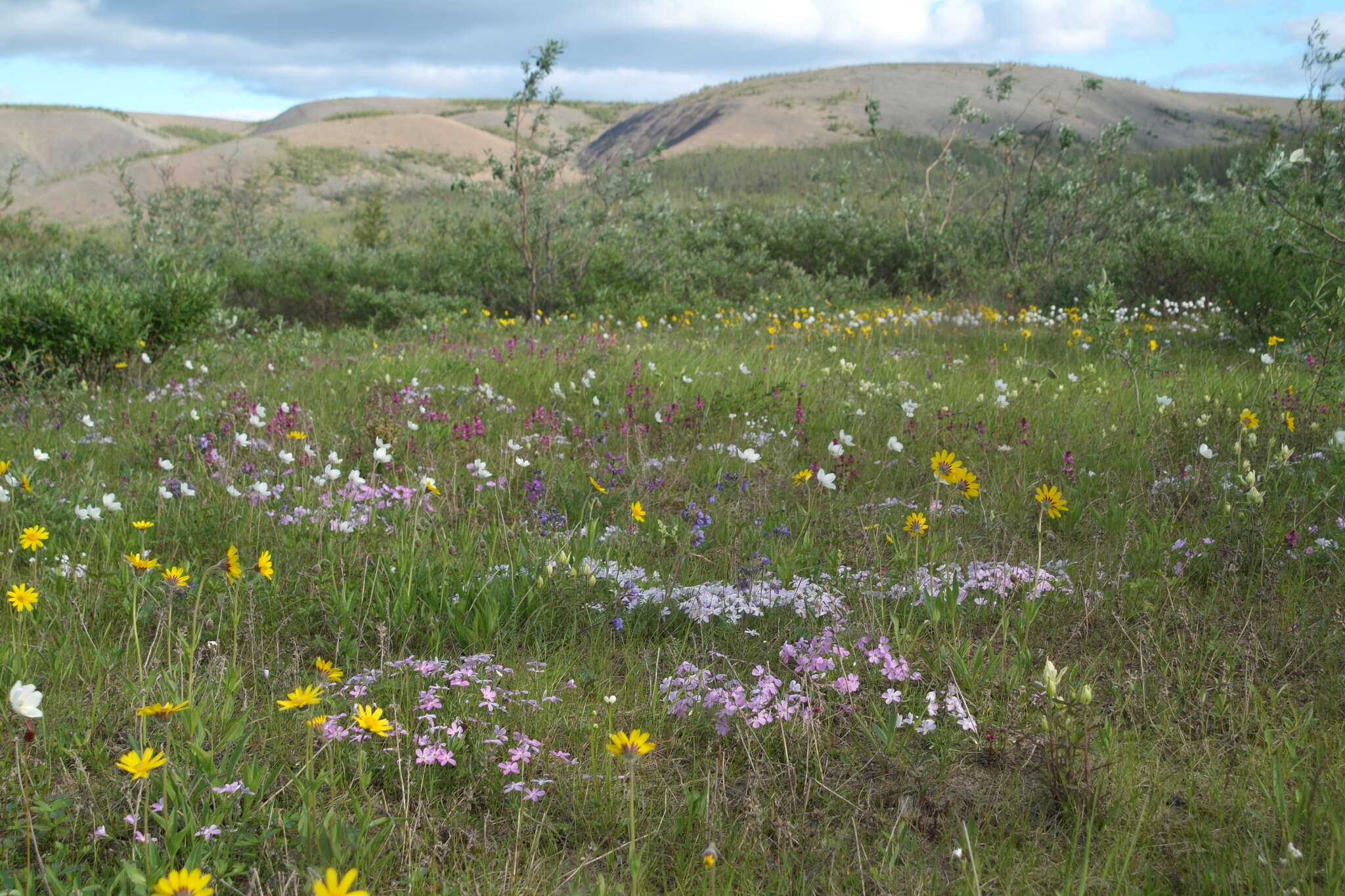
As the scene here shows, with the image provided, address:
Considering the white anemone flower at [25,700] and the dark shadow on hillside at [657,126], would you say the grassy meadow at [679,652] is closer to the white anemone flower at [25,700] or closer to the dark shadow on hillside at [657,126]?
the white anemone flower at [25,700]

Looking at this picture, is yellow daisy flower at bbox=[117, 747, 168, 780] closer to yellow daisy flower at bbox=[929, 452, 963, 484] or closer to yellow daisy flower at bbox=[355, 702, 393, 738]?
yellow daisy flower at bbox=[355, 702, 393, 738]

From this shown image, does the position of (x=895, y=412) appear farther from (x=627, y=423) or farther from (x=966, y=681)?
(x=966, y=681)

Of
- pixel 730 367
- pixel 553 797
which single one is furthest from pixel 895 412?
pixel 553 797

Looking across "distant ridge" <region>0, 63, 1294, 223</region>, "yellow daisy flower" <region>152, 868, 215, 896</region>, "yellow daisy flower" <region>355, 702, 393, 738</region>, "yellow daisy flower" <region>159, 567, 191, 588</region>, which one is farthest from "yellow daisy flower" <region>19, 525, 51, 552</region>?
"distant ridge" <region>0, 63, 1294, 223</region>

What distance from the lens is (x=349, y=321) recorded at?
37.2ft

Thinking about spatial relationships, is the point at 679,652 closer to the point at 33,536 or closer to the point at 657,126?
the point at 33,536

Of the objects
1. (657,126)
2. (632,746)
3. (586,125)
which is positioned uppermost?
(657,126)

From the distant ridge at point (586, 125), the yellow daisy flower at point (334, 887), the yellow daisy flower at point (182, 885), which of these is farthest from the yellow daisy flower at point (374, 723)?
the distant ridge at point (586, 125)

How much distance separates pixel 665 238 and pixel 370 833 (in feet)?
35.6

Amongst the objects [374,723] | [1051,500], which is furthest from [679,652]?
[1051,500]

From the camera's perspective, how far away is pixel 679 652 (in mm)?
2658

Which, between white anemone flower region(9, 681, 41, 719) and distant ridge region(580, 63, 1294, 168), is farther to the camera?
distant ridge region(580, 63, 1294, 168)

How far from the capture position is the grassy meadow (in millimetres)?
1841

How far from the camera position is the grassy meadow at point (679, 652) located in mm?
1841
